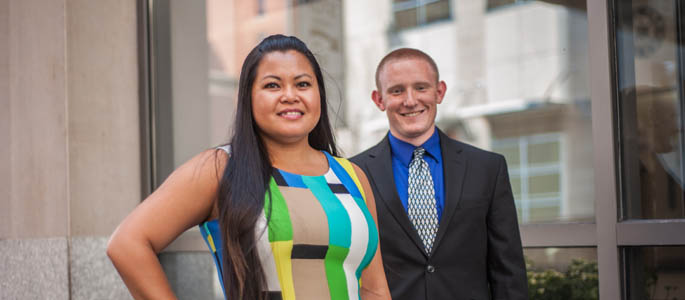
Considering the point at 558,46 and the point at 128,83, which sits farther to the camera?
the point at 558,46

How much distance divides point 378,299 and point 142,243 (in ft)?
2.23

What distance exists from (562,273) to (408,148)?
1224mm

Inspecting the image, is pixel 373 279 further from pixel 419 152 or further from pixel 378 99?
pixel 378 99

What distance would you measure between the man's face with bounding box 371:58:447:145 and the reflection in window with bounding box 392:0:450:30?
24.0 ft

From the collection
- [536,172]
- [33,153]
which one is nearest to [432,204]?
[33,153]

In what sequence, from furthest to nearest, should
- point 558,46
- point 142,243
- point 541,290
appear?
point 558,46 < point 541,290 < point 142,243

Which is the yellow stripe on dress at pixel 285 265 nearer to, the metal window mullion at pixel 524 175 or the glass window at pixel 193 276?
the glass window at pixel 193 276

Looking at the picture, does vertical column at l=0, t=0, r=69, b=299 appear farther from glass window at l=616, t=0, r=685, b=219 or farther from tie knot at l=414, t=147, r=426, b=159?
glass window at l=616, t=0, r=685, b=219

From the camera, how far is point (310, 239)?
1.82m

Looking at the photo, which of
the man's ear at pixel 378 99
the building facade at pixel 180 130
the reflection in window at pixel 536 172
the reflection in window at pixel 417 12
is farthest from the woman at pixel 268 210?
the reflection in window at pixel 536 172

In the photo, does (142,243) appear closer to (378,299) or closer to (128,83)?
(378,299)

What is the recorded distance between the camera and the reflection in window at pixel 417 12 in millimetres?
10516

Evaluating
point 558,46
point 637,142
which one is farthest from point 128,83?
point 558,46

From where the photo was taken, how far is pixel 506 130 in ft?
45.0
